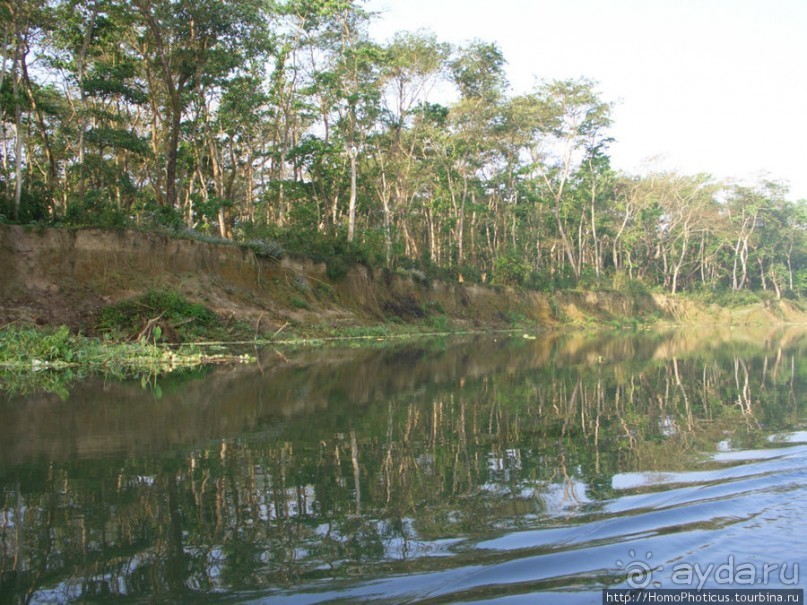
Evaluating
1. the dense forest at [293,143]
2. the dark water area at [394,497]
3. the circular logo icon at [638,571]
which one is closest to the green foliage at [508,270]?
the dense forest at [293,143]

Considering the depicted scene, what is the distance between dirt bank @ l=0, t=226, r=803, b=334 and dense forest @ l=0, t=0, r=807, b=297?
3.60 feet

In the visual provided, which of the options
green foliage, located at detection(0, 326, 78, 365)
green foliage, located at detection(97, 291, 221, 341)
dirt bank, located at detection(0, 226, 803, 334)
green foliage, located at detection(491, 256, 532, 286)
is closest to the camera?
green foliage, located at detection(0, 326, 78, 365)

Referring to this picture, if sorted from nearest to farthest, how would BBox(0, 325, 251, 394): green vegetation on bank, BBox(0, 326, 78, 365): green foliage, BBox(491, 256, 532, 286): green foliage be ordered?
1. BBox(0, 325, 251, 394): green vegetation on bank
2. BBox(0, 326, 78, 365): green foliage
3. BBox(491, 256, 532, 286): green foliage

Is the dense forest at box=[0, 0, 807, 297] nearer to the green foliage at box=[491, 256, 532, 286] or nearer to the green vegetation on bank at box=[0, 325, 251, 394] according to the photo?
the green foliage at box=[491, 256, 532, 286]

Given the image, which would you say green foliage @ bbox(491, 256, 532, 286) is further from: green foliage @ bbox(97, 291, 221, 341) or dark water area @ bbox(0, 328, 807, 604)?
dark water area @ bbox(0, 328, 807, 604)

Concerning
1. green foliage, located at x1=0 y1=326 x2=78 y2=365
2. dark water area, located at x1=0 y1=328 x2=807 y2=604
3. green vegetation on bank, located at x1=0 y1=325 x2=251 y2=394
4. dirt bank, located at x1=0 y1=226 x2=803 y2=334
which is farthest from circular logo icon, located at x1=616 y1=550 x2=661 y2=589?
dirt bank, located at x1=0 y1=226 x2=803 y2=334

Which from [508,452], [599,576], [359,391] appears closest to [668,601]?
[599,576]

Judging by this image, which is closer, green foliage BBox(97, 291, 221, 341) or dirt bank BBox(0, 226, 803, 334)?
green foliage BBox(97, 291, 221, 341)

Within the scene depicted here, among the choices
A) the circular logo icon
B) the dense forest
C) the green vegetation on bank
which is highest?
the dense forest

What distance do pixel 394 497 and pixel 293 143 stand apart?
3539 cm

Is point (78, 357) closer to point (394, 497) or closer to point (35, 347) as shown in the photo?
point (35, 347)

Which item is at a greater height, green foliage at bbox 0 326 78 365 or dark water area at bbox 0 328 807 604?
green foliage at bbox 0 326 78 365

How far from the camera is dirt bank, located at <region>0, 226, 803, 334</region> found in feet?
67.6

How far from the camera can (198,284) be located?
80.1ft
